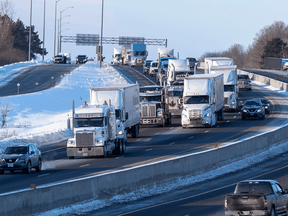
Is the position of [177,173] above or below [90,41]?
below

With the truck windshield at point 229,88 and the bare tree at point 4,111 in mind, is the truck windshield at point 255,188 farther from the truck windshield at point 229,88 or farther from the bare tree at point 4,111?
the truck windshield at point 229,88

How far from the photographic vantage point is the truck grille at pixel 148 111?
4144 cm

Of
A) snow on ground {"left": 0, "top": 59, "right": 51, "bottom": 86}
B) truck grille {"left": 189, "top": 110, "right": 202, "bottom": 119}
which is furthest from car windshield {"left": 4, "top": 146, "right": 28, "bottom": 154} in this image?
snow on ground {"left": 0, "top": 59, "right": 51, "bottom": 86}

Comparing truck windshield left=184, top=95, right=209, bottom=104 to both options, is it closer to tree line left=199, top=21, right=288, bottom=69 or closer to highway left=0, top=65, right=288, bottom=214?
highway left=0, top=65, right=288, bottom=214

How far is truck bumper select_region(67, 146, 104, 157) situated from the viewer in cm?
2819

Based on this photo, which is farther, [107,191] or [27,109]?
[27,109]

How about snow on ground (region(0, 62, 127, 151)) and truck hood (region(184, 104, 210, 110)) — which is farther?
truck hood (region(184, 104, 210, 110))

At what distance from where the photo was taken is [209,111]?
133ft

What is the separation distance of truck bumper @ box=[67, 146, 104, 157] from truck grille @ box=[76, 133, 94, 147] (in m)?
0.28

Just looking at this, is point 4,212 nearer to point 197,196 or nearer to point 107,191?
point 107,191

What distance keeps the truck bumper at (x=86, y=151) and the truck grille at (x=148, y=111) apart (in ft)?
44.4

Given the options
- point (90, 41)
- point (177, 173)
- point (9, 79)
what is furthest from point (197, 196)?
point (90, 41)

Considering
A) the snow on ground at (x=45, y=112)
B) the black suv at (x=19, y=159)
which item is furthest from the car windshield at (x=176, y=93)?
the black suv at (x=19, y=159)

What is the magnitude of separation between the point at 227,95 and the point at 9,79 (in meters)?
34.9
